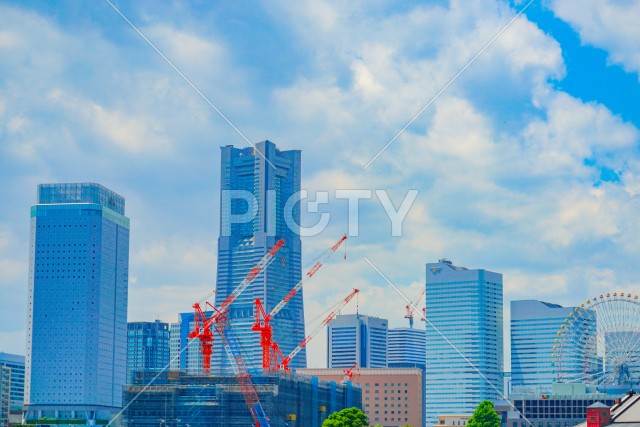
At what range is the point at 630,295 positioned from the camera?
196m

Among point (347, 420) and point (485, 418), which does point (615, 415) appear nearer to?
point (347, 420)

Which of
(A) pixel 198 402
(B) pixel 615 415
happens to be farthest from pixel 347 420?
(B) pixel 615 415

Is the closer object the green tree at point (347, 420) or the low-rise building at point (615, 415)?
the low-rise building at point (615, 415)

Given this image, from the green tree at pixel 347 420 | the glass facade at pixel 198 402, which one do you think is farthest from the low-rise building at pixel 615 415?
the glass facade at pixel 198 402

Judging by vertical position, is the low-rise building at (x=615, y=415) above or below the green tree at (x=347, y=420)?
above

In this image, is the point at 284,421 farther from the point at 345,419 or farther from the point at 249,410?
the point at 345,419

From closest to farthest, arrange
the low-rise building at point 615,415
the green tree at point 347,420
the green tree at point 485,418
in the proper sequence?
the low-rise building at point 615,415 → the green tree at point 347,420 → the green tree at point 485,418

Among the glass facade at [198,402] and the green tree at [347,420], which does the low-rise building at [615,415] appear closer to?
the green tree at [347,420]

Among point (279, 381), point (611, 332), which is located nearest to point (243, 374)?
point (279, 381)

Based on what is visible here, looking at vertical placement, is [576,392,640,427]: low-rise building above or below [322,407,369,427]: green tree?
above

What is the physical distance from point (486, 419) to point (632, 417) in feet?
193

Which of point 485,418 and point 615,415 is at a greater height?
point 615,415

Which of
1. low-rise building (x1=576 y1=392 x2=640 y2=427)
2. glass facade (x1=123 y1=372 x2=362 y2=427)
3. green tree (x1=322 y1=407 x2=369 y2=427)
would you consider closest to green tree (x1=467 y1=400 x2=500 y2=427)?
green tree (x1=322 y1=407 x2=369 y2=427)

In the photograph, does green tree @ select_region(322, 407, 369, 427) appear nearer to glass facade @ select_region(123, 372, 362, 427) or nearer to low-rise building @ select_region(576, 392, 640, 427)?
glass facade @ select_region(123, 372, 362, 427)
